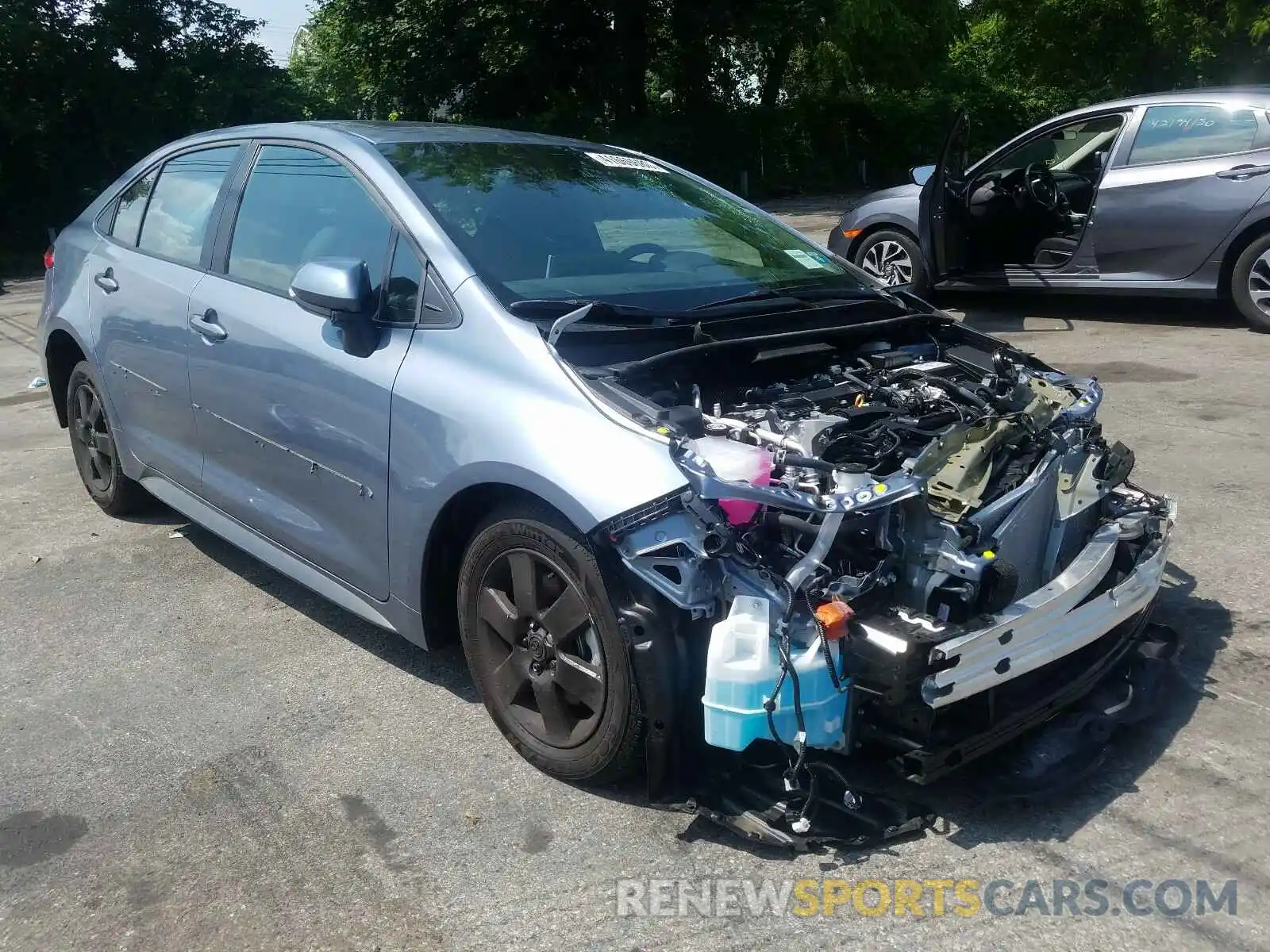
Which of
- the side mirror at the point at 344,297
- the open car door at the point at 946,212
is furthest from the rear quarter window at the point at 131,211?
the open car door at the point at 946,212

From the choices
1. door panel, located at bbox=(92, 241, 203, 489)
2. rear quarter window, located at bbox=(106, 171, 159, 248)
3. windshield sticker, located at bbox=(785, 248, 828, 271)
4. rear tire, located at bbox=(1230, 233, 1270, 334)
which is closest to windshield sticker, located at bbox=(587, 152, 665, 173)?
windshield sticker, located at bbox=(785, 248, 828, 271)

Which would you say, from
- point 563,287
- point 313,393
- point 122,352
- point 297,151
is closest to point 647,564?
point 563,287

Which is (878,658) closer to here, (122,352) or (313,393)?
(313,393)

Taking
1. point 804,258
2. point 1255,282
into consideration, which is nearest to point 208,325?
point 804,258

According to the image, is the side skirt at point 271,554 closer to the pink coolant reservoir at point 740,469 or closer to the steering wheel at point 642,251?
the pink coolant reservoir at point 740,469

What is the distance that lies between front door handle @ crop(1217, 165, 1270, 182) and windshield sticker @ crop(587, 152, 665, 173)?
5236mm

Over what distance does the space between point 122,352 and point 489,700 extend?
2.62m

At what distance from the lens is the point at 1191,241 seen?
8.30m

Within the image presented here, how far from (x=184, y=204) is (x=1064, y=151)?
7.25 metres

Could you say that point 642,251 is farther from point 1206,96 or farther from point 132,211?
point 1206,96

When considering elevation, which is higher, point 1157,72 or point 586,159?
point 1157,72

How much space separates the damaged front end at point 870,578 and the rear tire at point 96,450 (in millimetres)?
3318

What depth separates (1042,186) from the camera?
31.1ft

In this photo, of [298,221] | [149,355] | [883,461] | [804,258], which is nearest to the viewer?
[883,461]
